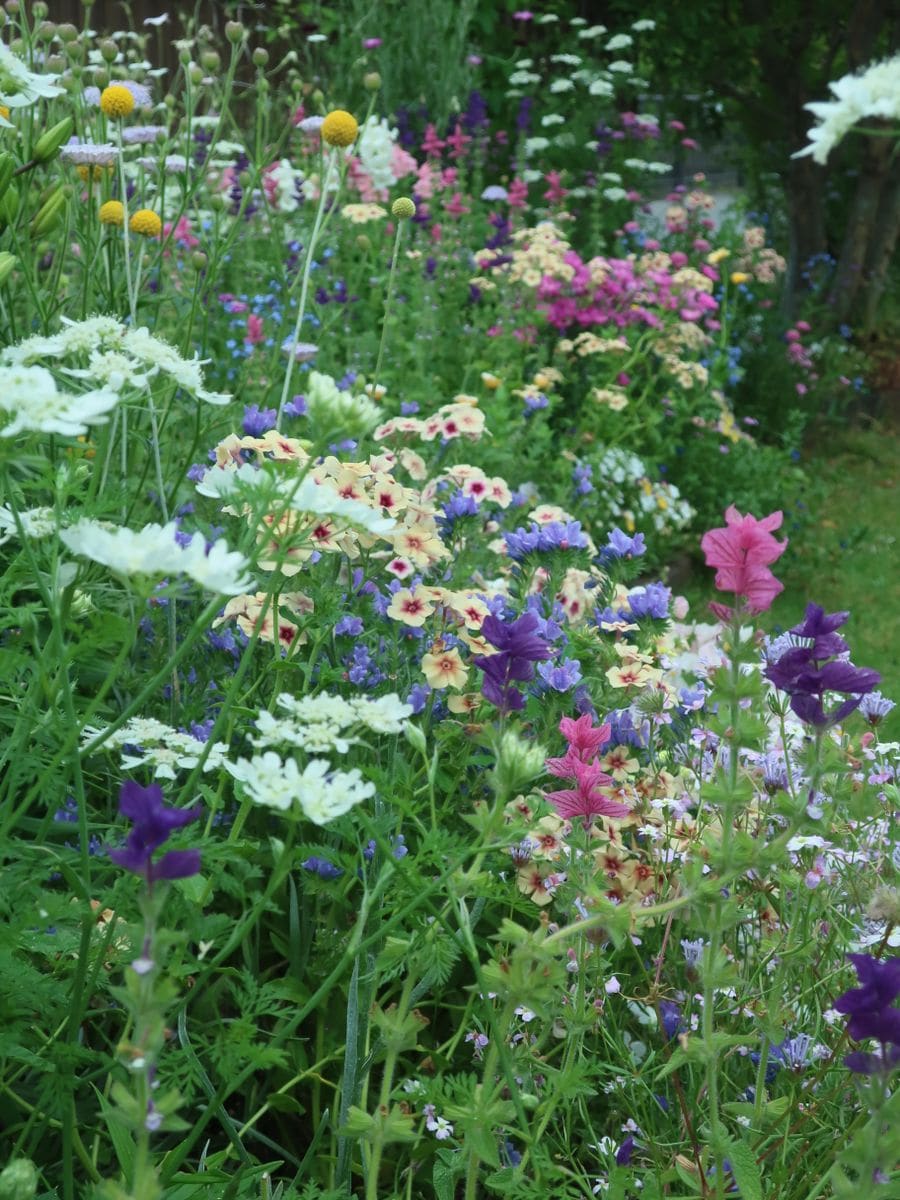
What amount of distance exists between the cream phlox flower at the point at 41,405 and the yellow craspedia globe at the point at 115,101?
4.32 feet

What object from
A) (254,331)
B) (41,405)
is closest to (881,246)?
(254,331)

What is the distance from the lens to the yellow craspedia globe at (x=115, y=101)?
227cm

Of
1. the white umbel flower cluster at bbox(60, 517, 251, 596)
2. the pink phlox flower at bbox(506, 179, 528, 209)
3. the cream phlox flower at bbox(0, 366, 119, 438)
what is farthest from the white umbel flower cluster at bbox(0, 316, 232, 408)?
the pink phlox flower at bbox(506, 179, 528, 209)

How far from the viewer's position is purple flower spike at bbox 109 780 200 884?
0.95m

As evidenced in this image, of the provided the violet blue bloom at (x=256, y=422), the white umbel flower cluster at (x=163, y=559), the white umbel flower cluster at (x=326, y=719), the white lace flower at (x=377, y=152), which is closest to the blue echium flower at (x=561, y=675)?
the white umbel flower cluster at (x=326, y=719)

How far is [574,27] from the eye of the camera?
8453 mm

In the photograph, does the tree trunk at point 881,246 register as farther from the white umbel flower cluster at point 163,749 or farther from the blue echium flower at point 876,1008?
the blue echium flower at point 876,1008

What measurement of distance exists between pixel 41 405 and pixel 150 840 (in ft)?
1.28

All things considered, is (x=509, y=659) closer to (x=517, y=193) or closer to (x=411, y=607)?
(x=411, y=607)

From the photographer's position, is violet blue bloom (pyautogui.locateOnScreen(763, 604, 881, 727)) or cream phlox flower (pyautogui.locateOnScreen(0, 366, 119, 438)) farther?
violet blue bloom (pyautogui.locateOnScreen(763, 604, 881, 727))

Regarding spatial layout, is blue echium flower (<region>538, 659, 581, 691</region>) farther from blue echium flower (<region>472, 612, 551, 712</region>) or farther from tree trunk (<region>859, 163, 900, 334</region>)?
tree trunk (<region>859, 163, 900, 334</region>)

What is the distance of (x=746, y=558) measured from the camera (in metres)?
1.29

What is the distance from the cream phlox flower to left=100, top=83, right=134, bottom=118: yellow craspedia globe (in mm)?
1318

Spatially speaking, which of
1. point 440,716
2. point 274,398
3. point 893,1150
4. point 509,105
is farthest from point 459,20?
point 893,1150
